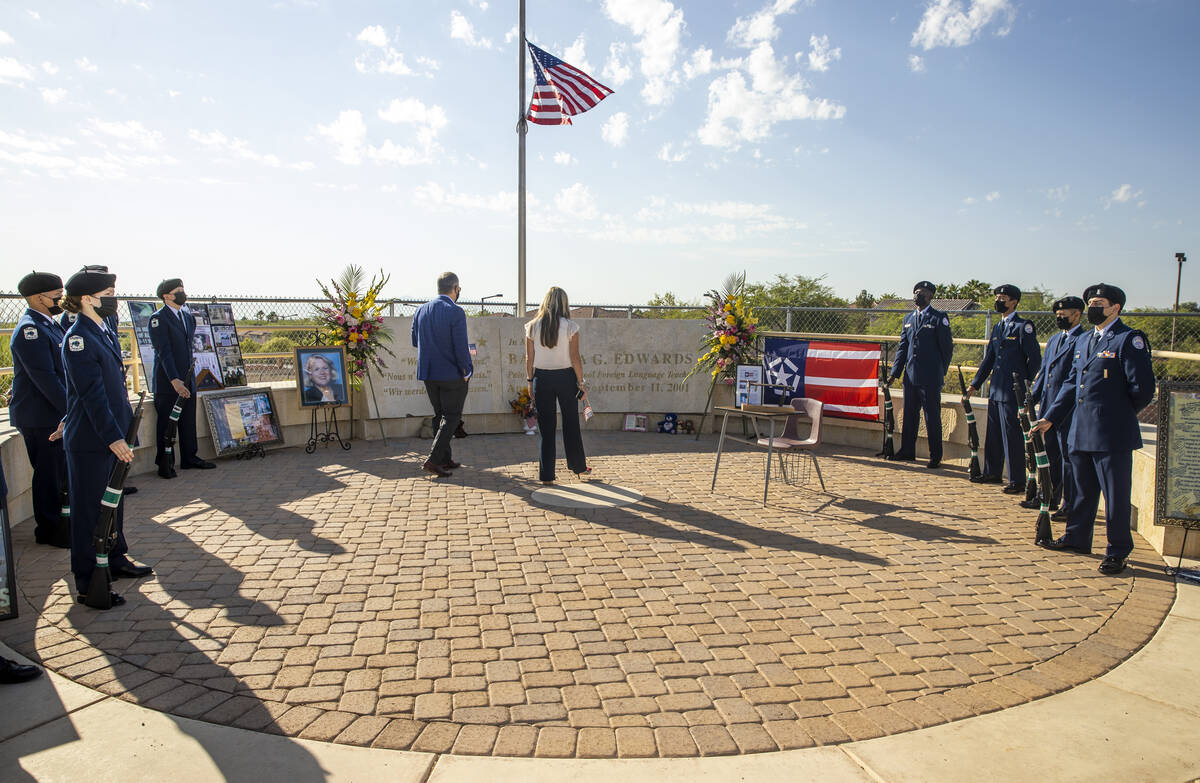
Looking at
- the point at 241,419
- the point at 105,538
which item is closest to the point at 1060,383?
the point at 105,538

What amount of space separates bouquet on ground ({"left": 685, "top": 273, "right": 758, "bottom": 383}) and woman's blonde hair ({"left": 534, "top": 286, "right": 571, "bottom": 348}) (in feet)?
12.9

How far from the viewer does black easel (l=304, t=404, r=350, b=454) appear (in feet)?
33.0

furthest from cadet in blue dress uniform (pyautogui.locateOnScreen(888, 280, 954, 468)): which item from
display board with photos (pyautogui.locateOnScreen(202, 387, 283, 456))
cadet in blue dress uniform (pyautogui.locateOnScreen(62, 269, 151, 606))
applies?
cadet in blue dress uniform (pyautogui.locateOnScreen(62, 269, 151, 606))

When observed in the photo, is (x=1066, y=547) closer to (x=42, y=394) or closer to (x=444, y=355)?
(x=444, y=355)

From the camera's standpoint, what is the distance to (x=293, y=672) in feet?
12.4

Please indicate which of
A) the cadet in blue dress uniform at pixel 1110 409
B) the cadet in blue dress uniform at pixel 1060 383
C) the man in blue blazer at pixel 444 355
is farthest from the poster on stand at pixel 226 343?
the cadet in blue dress uniform at pixel 1110 409

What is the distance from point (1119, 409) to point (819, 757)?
3892mm

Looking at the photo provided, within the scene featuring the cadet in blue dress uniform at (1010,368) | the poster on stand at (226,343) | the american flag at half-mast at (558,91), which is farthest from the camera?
the american flag at half-mast at (558,91)

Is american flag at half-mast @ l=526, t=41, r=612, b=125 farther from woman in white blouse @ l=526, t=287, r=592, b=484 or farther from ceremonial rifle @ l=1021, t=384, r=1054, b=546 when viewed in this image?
ceremonial rifle @ l=1021, t=384, r=1054, b=546

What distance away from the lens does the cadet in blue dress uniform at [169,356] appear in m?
8.22

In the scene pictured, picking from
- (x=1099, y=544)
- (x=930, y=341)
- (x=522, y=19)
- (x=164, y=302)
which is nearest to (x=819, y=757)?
(x=1099, y=544)

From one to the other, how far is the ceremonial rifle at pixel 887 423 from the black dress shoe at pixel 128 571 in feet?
27.4

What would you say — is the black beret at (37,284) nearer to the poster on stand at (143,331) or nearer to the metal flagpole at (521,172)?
the poster on stand at (143,331)

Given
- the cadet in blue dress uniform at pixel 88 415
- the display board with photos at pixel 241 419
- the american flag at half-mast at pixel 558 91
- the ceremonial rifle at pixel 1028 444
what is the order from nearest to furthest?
1. the cadet in blue dress uniform at pixel 88 415
2. the ceremonial rifle at pixel 1028 444
3. the display board with photos at pixel 241 419
4. the american flag at half-mast at pixel 558 91
